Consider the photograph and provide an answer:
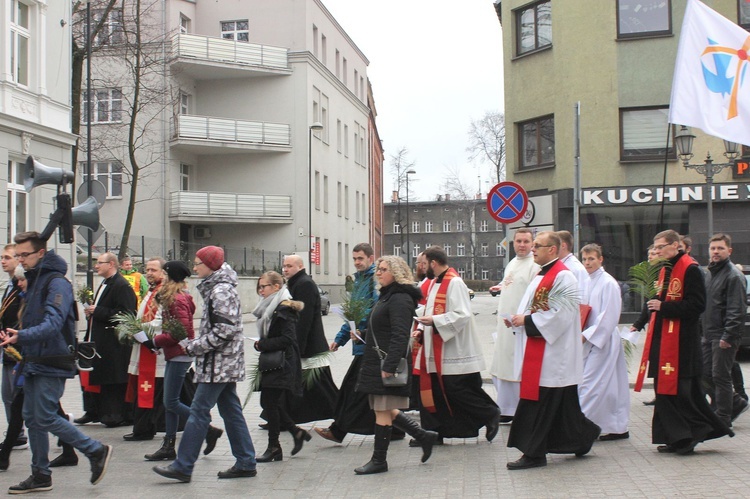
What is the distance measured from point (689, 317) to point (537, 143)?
18588mm

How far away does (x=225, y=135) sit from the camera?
4456 centimetres

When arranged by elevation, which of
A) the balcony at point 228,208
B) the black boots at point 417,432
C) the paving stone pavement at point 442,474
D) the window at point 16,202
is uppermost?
the balcony at point 228,208

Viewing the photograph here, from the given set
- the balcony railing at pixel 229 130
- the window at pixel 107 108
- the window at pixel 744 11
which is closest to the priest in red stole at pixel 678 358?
the window at pixel 744 11

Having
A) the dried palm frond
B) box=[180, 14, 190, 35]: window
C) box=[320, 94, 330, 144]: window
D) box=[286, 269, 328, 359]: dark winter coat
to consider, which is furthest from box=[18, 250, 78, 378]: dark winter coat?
box=[320, 94, 330, 144]: window

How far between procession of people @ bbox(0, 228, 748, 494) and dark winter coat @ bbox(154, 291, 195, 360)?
0.02 meters

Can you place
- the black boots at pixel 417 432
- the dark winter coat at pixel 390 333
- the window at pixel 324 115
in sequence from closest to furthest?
the dark winter coat at pixel 390 333
the black boots at pixel 417 432
the window at pixel 324 115

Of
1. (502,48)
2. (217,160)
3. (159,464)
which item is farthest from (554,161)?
(217,160)

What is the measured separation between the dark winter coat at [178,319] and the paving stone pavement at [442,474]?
1004 mm

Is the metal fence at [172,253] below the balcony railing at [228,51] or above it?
below

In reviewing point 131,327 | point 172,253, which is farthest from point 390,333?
point 172,253

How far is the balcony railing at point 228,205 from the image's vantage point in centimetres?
4359

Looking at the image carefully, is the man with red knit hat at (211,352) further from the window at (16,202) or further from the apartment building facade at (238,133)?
the apartment building facade at (238,133)

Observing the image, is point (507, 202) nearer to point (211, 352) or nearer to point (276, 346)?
point (276, 346)

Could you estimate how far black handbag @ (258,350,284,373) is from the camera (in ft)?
25.9
